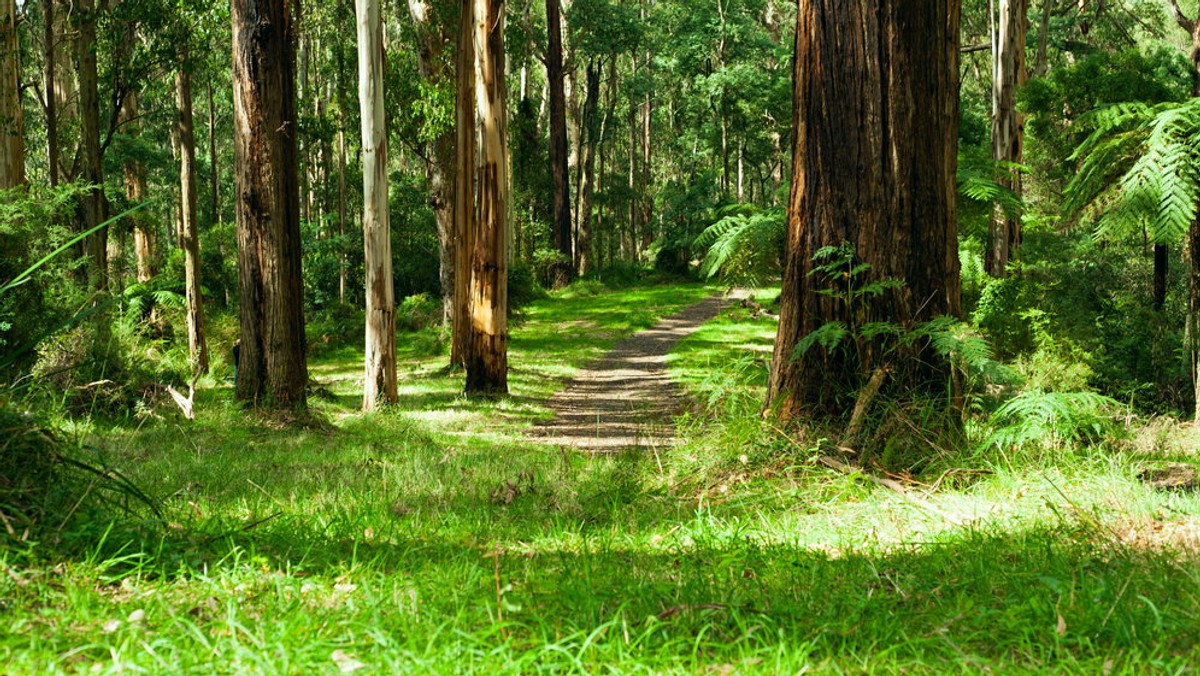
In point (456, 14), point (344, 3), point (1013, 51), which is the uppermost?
point (344, 3)

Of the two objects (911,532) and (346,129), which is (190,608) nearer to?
(911,532)

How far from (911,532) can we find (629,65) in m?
53.9

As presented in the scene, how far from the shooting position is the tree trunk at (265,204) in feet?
33.4

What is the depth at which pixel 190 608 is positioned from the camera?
8.86ft

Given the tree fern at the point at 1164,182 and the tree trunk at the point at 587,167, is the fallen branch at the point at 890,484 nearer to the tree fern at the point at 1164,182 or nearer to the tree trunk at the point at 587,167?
the tree fern at the point at 1164,182

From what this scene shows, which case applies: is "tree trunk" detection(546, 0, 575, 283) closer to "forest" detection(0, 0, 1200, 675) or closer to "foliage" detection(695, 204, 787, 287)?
"forest" detection(0, 0, 1200, 675)

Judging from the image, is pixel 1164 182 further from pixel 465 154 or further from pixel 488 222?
pixel 465 154

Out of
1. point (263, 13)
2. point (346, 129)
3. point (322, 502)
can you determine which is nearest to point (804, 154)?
point (322, 502)

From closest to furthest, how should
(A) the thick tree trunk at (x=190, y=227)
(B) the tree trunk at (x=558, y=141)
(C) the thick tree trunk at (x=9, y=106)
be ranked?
(C) the thick tree trunk at (x=9, y=106) < (A) the thick tree trunk at (x=190, y=227) < (B) the tree trunk at (x=558, y=141)

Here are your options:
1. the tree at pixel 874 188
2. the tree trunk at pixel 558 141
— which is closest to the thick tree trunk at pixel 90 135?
the tree at pixel 874 188

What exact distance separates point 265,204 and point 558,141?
2498 centimetres

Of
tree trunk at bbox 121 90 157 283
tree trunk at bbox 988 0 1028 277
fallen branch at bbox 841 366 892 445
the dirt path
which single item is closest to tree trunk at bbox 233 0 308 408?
the dirt path

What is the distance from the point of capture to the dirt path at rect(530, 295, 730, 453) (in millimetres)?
9641

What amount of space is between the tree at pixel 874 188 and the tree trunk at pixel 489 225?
28.3ft
